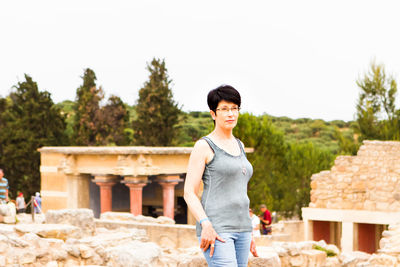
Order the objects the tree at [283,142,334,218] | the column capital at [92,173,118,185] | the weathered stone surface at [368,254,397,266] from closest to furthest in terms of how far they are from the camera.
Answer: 1. the weathered stone surface at [368,254,397,266]
2. the column capital at [92,173,118,185]
3. the tree at [283,142,334,218]

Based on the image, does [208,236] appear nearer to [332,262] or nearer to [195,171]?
[195,171]

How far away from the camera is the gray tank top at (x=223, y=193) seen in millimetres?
4098

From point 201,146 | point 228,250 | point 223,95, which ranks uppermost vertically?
point 223,95

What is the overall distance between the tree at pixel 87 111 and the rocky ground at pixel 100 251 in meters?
21.6

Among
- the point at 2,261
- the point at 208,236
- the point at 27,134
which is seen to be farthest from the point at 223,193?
the point at 27,134

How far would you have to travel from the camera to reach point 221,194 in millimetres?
4121

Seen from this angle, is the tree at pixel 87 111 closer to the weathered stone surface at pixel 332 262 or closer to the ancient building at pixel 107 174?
the ancient building at pixel 107 174

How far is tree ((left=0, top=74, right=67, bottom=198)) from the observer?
29672 mm

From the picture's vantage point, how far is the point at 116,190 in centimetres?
2389

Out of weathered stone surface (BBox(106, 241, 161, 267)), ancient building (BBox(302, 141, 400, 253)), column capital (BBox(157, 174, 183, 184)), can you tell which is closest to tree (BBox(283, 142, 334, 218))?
column capital (BBox(157, 174, 183, 184))

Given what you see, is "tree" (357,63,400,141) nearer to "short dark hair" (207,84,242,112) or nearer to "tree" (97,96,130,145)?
"tree" (97,96,130,145)

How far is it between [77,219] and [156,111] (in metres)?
21.2

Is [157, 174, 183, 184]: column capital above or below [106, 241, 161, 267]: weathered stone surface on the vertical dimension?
above

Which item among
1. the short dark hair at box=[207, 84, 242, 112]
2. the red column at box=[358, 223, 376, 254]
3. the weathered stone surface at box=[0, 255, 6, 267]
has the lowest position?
the red column at box=[358, 223, 376, 254]
